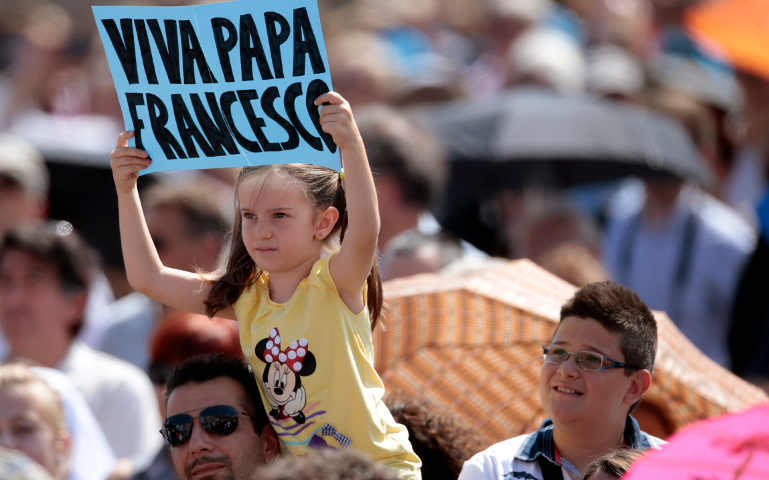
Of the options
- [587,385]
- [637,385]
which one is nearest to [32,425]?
[587,385]

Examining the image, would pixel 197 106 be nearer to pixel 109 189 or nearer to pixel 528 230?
pixel 528 230

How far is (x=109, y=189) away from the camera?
325 inches

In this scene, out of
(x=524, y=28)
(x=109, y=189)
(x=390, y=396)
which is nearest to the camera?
(x=390, y=396)

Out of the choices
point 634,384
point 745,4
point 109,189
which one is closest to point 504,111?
point 745,4

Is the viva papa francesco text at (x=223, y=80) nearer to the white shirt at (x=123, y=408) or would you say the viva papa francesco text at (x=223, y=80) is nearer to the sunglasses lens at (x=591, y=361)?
the sunglasses lens at (x=591, y=361)

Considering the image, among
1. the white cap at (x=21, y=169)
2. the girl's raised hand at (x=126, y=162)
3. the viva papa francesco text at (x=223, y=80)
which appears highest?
the viva papa francesco text at (x=223, y=80)

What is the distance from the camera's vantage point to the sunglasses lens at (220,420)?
353cm

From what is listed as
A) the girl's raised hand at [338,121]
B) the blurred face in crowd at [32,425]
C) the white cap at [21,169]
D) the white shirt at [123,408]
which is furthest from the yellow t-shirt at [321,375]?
the white cap at [21,169]

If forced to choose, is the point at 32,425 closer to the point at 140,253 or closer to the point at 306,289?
the point at 140,253

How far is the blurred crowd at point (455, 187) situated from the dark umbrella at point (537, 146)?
0.02m

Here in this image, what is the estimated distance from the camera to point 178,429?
3.55 metres

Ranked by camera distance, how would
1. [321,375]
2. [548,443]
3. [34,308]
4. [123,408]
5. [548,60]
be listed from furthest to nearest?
[548,60], [34,308], [123,408], [548,443], [321,375]

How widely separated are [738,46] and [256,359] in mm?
4093

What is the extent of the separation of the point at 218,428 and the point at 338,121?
0.86 meters
